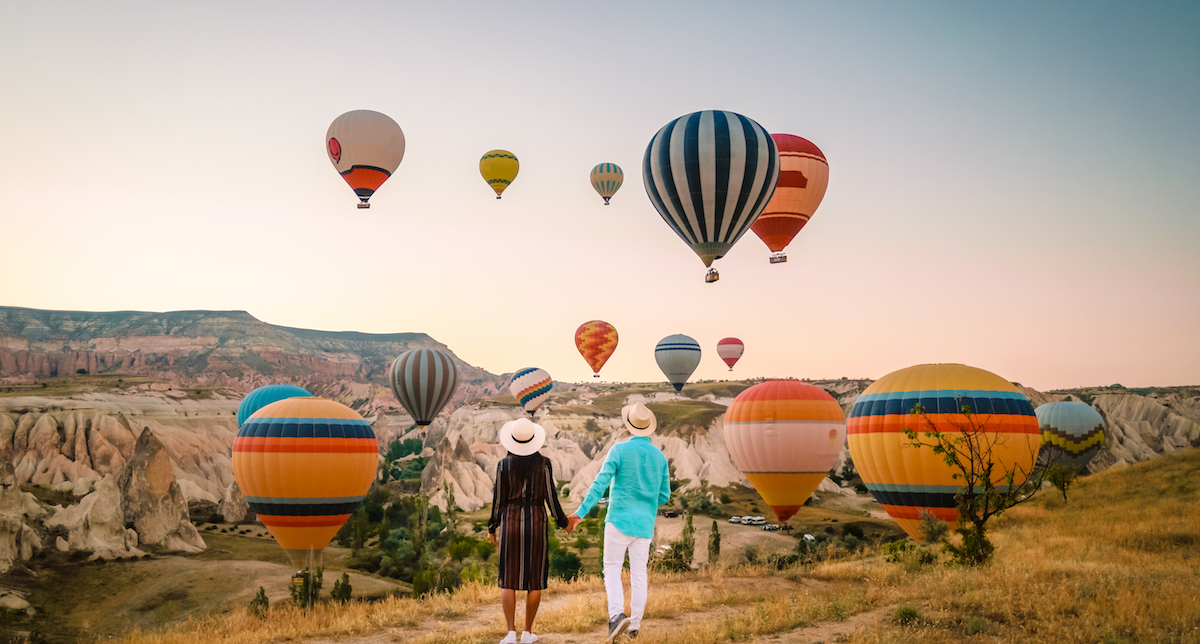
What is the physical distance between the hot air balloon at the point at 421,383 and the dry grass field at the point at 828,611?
110 feet

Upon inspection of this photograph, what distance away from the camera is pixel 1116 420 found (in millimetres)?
76688

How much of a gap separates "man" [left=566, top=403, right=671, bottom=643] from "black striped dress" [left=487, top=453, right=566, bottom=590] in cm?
39

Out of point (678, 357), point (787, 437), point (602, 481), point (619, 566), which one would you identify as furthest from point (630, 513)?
point (678, 357)

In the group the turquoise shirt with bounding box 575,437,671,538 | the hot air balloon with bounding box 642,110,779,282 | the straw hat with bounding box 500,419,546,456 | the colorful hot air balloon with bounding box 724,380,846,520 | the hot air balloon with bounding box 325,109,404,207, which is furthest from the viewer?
the hot air balloon with bounding box 325,109,404,207

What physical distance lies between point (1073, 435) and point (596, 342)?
28325 millimetres

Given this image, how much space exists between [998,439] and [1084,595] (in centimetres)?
571

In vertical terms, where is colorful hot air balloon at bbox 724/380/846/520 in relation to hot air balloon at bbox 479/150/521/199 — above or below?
below

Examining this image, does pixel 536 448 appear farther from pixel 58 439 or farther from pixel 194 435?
pixel 194 435

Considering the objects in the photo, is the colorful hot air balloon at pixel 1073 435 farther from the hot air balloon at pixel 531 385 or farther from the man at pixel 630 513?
the man at pixel 630 513

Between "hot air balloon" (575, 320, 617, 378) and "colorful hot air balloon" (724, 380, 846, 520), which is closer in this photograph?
"colorful hot air balloon" (724, 380, 846, 520)

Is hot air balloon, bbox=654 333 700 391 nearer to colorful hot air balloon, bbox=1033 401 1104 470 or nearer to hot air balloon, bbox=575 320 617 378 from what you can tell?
hot air balloon, bbox=575 320 617 378

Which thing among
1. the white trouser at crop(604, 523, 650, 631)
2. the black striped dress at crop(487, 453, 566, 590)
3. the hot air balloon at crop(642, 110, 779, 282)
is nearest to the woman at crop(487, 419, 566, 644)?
the black striped dress at crop(487, 453, 566, 590)

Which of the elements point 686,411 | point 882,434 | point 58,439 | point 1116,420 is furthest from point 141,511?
point 1116,420

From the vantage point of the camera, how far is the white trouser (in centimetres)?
768
